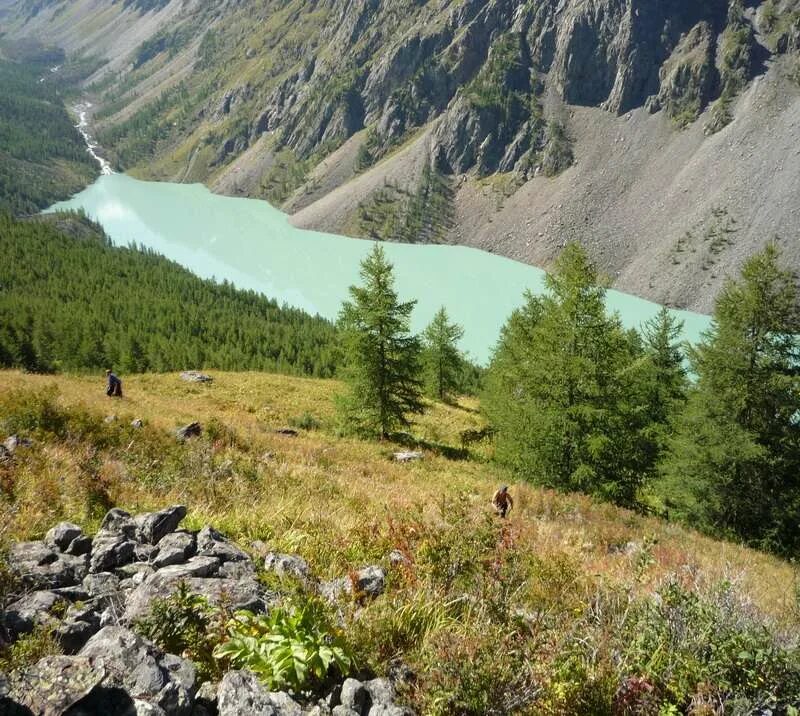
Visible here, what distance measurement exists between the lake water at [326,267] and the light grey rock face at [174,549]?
222 ft

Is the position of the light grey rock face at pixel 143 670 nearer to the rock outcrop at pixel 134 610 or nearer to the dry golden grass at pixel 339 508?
the rock outcrop at pixel 134 610

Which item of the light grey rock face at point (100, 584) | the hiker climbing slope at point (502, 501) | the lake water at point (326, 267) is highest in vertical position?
the lake water at point (326, 267)

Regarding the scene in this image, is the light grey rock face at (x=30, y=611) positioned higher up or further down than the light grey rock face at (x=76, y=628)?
higher up

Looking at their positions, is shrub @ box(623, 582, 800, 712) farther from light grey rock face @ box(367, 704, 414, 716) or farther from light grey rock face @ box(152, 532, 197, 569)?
light grey rock face @ box(152, 532, 197, 569)

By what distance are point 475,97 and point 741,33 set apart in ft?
215

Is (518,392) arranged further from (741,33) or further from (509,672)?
(741,33)

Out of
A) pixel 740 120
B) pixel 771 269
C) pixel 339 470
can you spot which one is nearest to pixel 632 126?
pixel 740 120

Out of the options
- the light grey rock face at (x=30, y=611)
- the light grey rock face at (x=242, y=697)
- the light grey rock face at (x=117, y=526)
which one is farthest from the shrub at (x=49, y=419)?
the light grey rock face at (x=242, y=697)

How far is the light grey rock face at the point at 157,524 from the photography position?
649 centimetres

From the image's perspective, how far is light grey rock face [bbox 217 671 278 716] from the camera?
3791mm

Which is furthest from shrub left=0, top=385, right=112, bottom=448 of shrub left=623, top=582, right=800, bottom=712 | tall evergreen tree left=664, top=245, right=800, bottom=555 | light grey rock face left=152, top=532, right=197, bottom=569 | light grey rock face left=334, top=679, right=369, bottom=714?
tall evergreen tree left=664, top=245, right=800, bottom=555

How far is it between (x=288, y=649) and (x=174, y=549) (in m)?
2.43

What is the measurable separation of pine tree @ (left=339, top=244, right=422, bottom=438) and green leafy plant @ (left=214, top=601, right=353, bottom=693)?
21887mm

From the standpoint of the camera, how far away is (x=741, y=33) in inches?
4616
